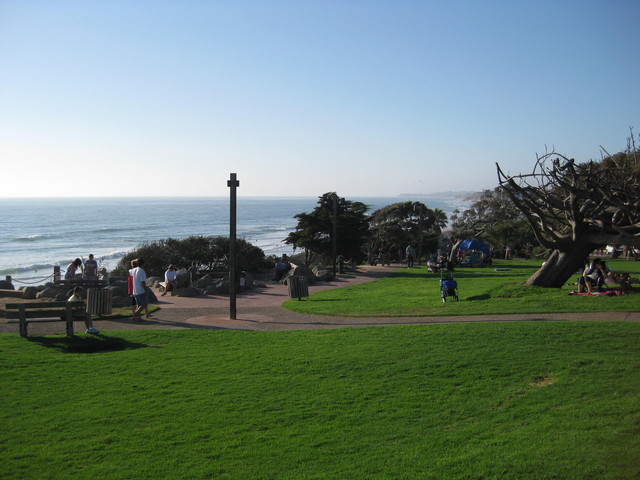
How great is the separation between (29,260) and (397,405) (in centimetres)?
5789

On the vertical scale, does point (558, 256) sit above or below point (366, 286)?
above

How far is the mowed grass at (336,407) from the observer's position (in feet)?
19.3

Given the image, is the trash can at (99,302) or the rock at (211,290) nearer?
the trash can at (99,302)

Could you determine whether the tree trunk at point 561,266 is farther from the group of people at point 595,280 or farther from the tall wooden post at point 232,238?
the tall wooden post at point 232,238

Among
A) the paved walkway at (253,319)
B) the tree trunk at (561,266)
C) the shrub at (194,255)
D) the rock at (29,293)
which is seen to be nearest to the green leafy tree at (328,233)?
the shrub at (194,255)

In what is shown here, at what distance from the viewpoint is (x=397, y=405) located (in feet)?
→ 25.0

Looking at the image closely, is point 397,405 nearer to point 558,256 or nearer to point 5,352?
point 5,352

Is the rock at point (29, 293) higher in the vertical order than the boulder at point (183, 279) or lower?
lower

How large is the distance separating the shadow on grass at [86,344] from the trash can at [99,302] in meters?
2.92

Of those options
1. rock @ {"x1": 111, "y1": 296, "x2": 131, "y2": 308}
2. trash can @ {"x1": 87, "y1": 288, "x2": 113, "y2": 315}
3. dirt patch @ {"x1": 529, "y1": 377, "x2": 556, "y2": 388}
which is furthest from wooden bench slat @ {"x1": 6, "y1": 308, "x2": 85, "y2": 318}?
dirt patch @ {"x1": 529, "y1": 377, "x2": 556, "y2": 388}

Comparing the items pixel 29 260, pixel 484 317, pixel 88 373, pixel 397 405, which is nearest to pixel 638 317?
pixel 484 317

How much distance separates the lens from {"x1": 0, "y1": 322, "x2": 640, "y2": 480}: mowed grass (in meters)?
5.89

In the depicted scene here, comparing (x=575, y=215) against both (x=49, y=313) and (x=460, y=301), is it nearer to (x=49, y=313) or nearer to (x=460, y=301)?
(x=460, y=301)

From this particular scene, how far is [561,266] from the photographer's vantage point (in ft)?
59.7
